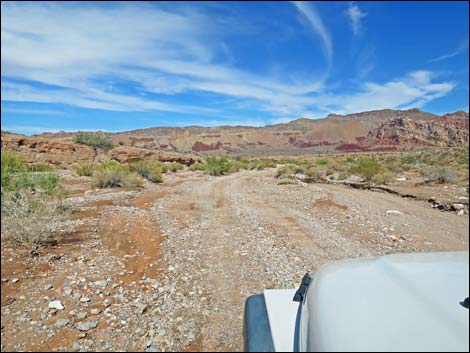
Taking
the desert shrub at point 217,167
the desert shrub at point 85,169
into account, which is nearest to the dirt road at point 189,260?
the desert shrub at point 85,169

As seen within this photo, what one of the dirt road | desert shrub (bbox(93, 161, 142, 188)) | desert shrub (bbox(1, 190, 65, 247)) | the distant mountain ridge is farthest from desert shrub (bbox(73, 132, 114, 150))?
the distant mountain ridge

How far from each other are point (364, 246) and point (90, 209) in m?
5.51

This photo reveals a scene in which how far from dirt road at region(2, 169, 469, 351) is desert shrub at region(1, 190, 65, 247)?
0.78 feet

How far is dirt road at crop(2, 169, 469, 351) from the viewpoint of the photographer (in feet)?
8.18

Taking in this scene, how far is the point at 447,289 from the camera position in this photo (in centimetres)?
115

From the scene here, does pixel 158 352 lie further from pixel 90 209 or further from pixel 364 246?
pixel 90 209

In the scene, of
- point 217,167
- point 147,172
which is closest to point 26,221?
point 147,172

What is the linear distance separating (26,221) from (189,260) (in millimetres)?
2069

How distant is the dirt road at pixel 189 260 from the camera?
2494mm

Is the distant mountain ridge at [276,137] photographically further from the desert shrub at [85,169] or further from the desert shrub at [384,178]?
the desert shrub at [384,178]

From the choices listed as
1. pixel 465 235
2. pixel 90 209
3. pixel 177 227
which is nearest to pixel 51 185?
pixel 90 209

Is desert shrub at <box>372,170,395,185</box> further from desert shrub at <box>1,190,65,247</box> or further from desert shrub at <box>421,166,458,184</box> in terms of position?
desert shrub at <box>1,190,65,247</box>

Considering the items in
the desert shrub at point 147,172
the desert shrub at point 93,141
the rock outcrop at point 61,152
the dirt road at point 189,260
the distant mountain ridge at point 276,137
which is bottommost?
the dirt road at point 189,260

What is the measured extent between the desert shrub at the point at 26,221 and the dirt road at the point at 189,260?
24 centimetres
